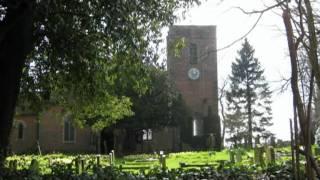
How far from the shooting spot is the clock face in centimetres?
6794

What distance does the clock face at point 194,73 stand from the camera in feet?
223

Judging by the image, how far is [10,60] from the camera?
16.2m

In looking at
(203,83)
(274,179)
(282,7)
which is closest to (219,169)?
(274,179)

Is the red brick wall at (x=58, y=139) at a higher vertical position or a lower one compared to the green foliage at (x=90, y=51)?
lower

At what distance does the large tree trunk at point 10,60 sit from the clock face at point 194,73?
51874 mm

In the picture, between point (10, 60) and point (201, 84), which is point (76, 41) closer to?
point (10, 60)

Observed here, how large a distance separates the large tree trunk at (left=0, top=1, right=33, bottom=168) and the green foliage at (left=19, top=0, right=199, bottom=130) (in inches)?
25.8

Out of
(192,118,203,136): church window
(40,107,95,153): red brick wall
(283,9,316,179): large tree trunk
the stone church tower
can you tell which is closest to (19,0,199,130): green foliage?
(283,9,316,179): large tree trunk

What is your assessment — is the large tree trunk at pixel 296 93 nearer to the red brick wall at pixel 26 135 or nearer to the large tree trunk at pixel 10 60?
the large tree trunk at pixel 10 60

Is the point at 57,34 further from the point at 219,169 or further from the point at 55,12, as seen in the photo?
the point at 219,169

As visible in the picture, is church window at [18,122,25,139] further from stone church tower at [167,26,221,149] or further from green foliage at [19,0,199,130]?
green foliage at [19,0,199,130]

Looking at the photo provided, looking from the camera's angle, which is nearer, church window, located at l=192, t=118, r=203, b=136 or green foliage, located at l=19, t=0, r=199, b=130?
green foliage, located at l=19, t=0, r=199, b=130

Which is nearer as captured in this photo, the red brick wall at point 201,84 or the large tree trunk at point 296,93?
the large tree trunk at point 296,93

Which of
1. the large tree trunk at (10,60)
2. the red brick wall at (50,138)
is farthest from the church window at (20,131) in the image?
the large tree trunk at (10,60)
